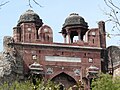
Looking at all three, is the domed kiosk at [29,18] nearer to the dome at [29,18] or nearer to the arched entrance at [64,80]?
the dome at [29,18]

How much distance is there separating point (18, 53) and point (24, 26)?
1943 millimetres

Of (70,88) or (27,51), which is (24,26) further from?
(70,88)

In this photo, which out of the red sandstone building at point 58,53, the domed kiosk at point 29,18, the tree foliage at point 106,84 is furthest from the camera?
the domed kiosk at point 29,18

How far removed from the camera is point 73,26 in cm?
3256

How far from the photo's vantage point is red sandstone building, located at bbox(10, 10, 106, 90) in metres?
30.4

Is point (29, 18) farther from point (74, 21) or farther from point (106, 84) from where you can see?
point (106, 84)

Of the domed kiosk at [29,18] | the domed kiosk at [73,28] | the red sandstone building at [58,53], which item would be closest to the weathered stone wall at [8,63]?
the red sandstone building at [58,53]

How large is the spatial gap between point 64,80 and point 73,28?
3853 mm

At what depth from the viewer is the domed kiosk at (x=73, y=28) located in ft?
106

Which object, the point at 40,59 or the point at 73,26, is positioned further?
the point at 73,26

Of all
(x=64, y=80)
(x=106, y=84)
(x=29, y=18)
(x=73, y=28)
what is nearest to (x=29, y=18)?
(x=29, y=18)

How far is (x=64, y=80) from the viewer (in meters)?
31.1

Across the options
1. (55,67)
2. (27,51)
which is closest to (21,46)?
(27,51)

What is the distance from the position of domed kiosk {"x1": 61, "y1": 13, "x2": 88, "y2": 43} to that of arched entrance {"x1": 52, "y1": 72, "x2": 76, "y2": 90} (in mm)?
2717
